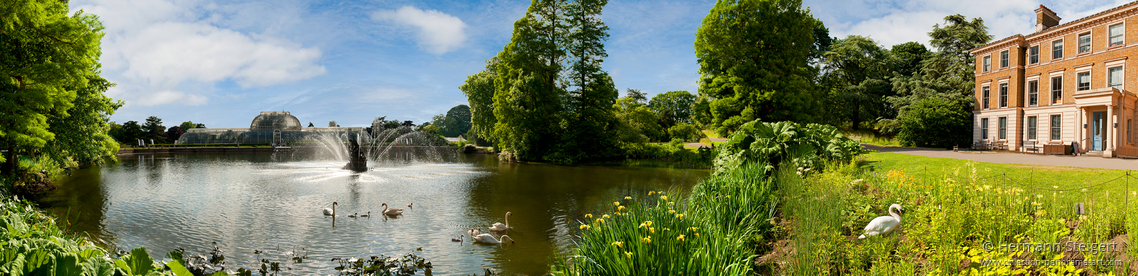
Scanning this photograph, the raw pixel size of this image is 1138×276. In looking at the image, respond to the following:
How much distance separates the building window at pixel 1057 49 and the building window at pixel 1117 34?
2.58 m

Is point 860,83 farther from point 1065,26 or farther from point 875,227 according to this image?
point 875,227

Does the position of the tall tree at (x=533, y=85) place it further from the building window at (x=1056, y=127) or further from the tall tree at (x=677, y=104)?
the tall tree at (x=677, y=104)

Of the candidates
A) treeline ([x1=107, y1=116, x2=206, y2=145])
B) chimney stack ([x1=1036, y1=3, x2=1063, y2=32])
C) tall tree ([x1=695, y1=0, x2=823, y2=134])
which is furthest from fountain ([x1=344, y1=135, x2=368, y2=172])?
treeline ([x1=107, y1=116, x2=206, y2=145])

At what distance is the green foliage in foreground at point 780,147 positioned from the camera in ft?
36.8

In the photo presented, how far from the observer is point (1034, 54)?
81.3 ft

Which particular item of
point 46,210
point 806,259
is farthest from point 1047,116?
point 46,210

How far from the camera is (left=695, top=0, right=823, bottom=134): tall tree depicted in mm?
26016

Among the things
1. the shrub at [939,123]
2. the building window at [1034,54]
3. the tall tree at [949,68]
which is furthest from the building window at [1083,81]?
the tall tree at [949,68]

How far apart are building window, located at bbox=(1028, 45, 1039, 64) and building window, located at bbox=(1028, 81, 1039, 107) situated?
111 centimetres

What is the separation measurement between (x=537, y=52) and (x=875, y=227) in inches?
1097

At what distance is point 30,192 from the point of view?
49.4 feet

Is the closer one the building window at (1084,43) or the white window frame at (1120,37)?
the white window frame at (1120,37)

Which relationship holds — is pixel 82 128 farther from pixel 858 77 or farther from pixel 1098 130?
pixel 858 77

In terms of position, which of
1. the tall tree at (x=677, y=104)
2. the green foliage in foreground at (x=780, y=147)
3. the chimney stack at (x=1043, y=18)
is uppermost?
the chimney stack at (x=1043, y=18)
